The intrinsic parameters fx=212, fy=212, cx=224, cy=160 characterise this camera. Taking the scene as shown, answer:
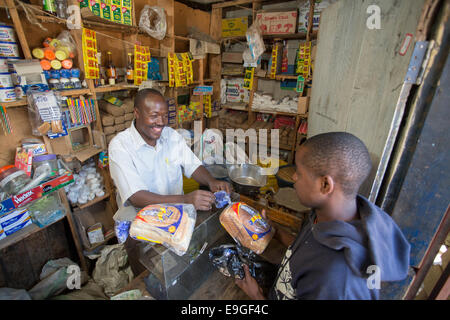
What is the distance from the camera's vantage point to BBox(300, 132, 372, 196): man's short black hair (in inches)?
31.1

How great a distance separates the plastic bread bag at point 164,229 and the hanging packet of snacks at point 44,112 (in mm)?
1571

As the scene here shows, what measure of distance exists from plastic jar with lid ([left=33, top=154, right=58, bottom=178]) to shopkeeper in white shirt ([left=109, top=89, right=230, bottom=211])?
2.78 feet

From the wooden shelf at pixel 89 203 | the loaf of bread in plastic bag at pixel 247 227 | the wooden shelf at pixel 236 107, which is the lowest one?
the wooden shelf at pixel 89 203

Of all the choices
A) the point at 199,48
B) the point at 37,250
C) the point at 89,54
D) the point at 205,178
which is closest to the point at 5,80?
the point at 89,54

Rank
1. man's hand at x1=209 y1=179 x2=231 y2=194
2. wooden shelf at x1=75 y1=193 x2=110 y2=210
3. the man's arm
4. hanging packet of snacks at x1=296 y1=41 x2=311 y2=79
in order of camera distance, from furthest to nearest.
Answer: hanging packet of snacks at x1=296 y1=41 x2=311 y2=79, wooden shelf at x1=75 y1=193 x2=110 y2=210, the man's arm, man's hand at x1=209 y1=179 x2=231 y2=194

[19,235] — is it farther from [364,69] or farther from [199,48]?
[199,48]

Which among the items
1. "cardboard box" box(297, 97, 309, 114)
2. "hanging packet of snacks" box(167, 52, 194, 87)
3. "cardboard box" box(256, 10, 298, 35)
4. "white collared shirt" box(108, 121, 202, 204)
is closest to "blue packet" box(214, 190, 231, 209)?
"white collared shirt" box(108, 121, 202, 204)

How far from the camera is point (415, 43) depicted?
73 centimetres

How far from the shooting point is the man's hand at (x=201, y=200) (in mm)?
1266

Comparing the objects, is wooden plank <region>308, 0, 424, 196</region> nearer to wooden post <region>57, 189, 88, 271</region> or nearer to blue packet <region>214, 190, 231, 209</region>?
blue packet <region>214, 190, 231, 209</region>

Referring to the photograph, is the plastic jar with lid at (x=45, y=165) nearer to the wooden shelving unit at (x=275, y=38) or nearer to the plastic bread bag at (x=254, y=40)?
the plastic bread bag at (x=254, y=40)

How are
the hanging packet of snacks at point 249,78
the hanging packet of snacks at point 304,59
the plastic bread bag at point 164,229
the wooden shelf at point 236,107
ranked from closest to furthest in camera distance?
1. the plastic bread bag at point 164,229
2. the hanging packet of snacks at point 304,59
3. the hanging packet of snacks at point 249,78
4. the wooden shelf at point 236,107

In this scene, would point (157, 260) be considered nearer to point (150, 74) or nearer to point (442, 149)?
point (442, 149)

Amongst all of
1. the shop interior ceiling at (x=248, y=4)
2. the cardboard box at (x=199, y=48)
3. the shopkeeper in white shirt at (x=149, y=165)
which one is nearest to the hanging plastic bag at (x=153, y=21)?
the cardboard box at (x=199, y=48)
